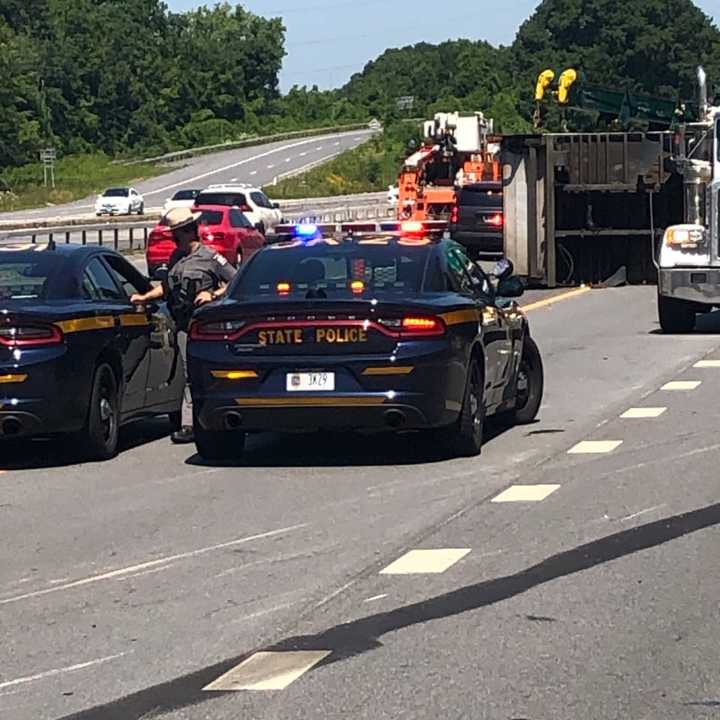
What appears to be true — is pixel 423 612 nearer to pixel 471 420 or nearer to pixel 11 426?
pixel 471 420

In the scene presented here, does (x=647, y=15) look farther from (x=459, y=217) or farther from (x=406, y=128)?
(x=459, y=217)

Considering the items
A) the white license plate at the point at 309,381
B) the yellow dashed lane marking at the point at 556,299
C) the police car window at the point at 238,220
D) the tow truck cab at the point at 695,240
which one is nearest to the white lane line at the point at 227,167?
the police car window at the point at 238,220

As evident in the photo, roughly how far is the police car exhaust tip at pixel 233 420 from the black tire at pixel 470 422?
4.29ft

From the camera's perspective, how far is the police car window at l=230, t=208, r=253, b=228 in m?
39.0

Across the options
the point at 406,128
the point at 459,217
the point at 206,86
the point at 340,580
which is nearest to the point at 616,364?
the point at 340,580

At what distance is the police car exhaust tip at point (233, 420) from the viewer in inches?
462

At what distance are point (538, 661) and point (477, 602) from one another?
1.04m

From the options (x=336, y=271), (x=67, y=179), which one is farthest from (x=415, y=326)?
(x=67, y=179)

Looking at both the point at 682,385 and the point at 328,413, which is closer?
the point at 328,413

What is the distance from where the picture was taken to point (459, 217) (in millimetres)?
39781

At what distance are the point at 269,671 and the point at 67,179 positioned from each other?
10515 centimetres

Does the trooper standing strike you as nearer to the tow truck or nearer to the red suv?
the red suv

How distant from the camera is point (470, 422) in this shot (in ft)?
39.6

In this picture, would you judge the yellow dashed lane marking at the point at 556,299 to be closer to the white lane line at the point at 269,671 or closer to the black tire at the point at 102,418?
the black tire at the point at 102,418
